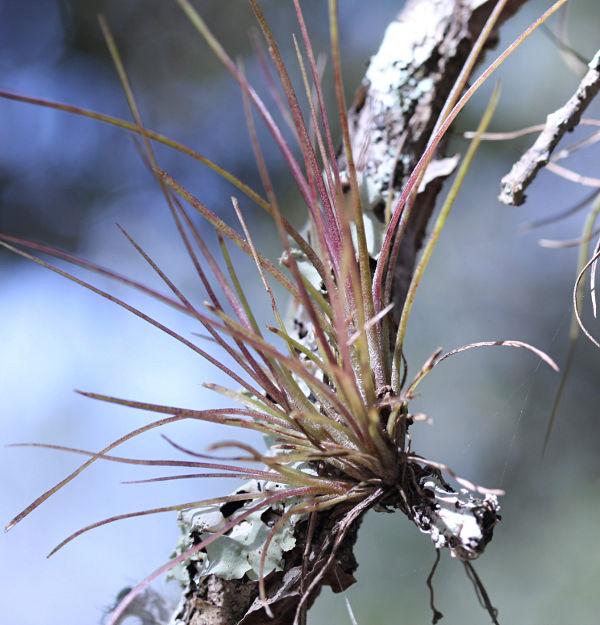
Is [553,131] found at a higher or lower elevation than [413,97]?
lower

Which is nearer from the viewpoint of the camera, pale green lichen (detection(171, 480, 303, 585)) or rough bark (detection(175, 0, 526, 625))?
pale green lichen (detection(171, 480, 303, 585))

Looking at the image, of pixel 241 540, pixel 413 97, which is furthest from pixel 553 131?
pixel 241 540

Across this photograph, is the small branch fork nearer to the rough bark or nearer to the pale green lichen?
the rough bark

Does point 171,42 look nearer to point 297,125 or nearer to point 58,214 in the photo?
point 58,214

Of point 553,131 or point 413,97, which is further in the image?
point 413,97

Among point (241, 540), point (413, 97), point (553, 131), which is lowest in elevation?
point (241, 540)

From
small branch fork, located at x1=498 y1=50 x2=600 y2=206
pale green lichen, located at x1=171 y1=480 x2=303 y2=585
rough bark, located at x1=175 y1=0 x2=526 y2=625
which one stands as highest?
rough bark, located at x1=175 y1=0 x2=526 y2=625

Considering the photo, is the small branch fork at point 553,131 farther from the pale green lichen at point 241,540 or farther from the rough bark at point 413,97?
the pale green lichen at point 241,540

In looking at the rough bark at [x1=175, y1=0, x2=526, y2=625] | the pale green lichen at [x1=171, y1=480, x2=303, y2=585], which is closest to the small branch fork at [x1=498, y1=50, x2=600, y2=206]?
the rough bark at [x1=175, y1=0, x2=526, y2=625]

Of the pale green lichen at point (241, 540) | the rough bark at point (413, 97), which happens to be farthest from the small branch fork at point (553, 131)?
the pale green lichen at point (241, 540)

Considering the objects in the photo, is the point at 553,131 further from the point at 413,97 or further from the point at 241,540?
the point at 241,540

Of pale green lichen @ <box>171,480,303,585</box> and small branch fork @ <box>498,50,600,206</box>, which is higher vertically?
small branch fork @ <box>498,50,600,206</box>
